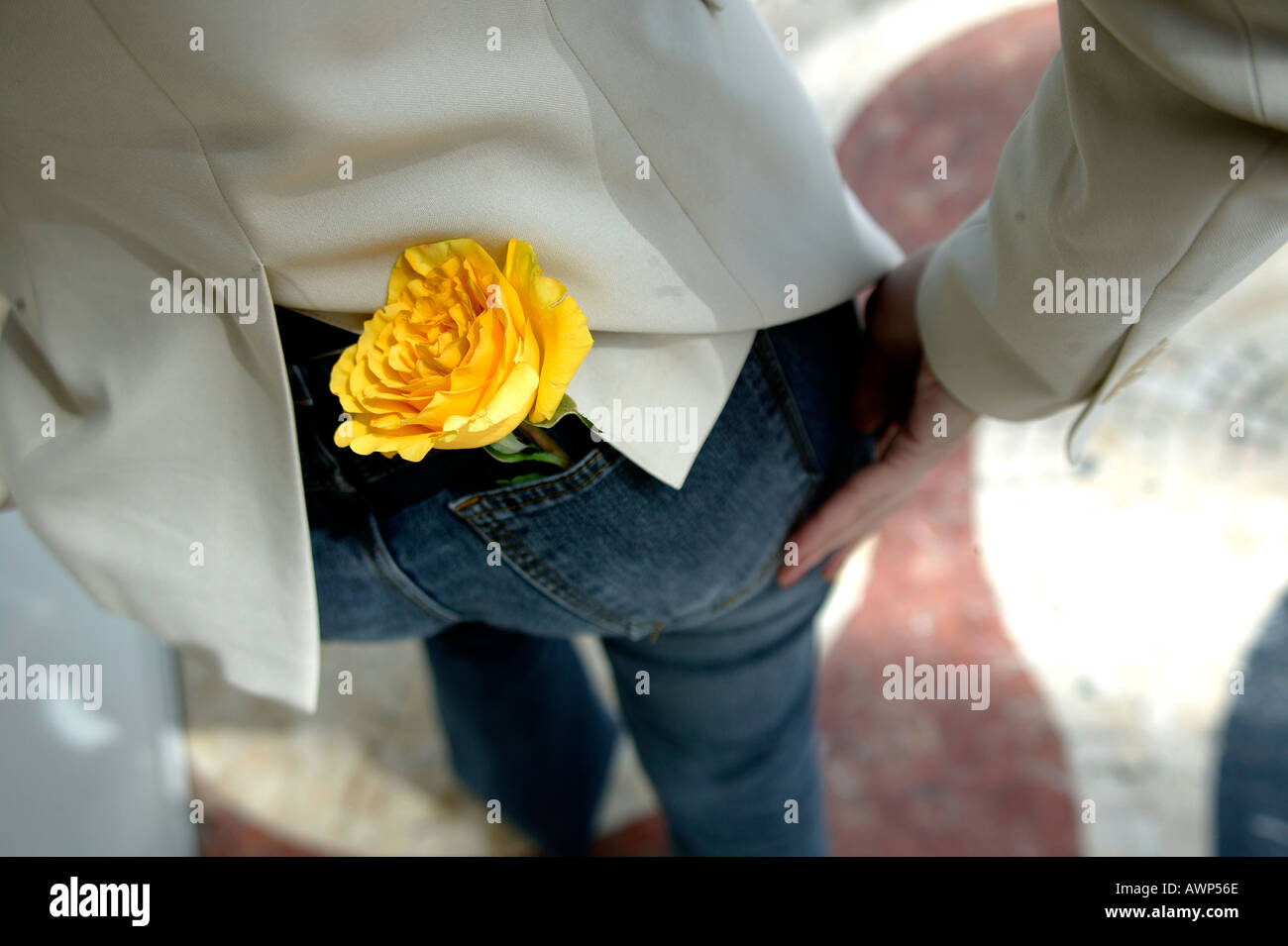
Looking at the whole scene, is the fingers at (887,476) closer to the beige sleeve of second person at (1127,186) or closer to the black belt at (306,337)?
the beige sleeve of second person at (1127,186)

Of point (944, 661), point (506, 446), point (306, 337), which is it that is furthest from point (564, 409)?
point (944, 661)

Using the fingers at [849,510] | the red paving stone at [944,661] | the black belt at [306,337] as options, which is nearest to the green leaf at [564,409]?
the black belt at [306,337]

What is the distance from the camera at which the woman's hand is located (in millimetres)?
587

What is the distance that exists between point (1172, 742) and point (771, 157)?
97 cm

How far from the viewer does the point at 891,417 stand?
24.6 inches

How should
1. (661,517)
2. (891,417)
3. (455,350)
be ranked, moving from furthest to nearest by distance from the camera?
(891,417), (661,517), (455,350)

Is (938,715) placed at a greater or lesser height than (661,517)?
lesser

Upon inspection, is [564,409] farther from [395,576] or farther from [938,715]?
[938,715]

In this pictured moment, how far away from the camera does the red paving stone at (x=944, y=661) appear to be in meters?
1.12

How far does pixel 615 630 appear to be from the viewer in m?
0.57

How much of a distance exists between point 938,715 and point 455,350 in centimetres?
98

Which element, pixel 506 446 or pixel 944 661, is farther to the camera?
pixel 944 661
